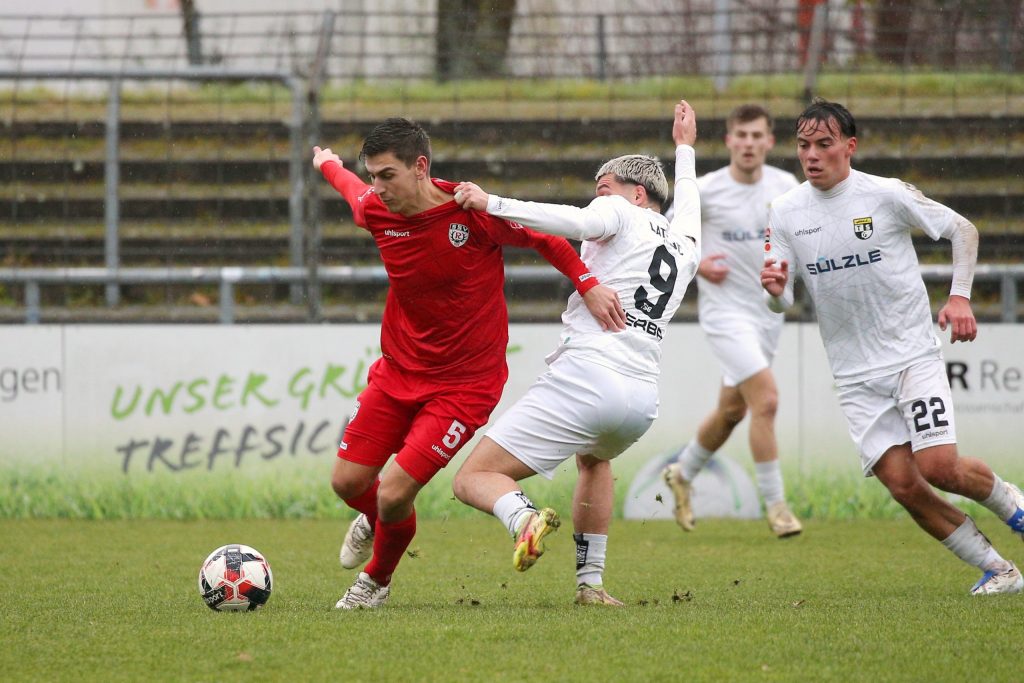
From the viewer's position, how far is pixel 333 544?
8.44 metres

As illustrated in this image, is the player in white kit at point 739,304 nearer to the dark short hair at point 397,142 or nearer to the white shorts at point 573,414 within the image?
the white shorts at point 573,414

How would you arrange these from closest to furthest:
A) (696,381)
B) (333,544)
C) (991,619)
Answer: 1. (991,619)
2. (333,544)
3. (696,381)

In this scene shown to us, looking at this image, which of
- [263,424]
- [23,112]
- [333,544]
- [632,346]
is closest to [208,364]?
[263,424]

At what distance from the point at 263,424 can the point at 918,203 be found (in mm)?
5616

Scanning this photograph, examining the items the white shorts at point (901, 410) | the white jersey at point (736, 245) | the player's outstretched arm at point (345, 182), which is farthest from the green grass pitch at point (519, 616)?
the player's outstretched arm at point (345, 182)

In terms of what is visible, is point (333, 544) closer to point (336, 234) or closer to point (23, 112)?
point (336, 234)

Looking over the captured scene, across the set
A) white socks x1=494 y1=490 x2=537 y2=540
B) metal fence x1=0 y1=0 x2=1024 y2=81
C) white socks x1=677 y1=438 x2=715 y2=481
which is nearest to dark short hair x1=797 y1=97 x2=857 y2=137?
white socks x1=494 y1=490 x2=537 y2=540

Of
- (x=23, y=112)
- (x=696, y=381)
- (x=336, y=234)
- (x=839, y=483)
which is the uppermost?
(x=23, y=112)

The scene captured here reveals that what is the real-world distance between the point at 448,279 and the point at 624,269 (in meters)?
0.73

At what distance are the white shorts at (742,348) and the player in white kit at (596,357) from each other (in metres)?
3.05

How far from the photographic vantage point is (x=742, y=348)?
8.73 meters

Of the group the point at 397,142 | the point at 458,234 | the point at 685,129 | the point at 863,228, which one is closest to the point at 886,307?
the point at 863,228

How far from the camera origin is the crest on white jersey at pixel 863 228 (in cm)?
604

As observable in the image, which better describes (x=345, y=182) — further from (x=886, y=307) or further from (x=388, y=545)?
(x=886, y=307)
